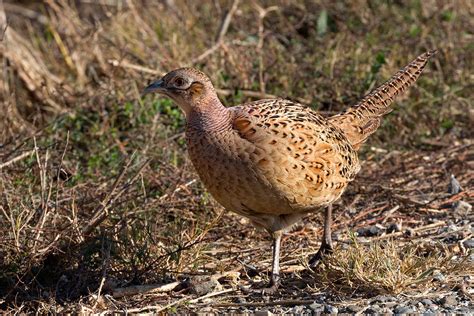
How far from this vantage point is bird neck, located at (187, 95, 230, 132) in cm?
519

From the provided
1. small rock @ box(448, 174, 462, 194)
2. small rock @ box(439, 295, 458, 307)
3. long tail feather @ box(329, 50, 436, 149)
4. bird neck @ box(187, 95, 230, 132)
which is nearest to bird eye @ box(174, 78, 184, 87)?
bird neck @ box(187, 95, 230, 132)

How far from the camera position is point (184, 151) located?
23.9ft

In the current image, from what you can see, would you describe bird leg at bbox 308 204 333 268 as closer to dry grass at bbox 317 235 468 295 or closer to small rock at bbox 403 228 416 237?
dry grass at bbox 317 235 468 295

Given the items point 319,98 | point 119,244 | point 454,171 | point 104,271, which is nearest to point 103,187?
point 119,244

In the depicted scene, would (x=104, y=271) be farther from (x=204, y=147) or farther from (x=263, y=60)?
(x=263, y=60)

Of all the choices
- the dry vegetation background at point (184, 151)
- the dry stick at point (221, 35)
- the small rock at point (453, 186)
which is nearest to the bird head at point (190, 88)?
the dry vegetation background at point (184, 151)

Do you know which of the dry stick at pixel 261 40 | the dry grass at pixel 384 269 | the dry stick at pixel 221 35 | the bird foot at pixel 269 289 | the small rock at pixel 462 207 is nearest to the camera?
the dry grass at pixel 384 269

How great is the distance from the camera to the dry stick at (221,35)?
8.23 meters

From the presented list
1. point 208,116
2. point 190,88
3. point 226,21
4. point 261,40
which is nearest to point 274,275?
point 208,116

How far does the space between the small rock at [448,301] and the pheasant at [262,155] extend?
942 millimetres

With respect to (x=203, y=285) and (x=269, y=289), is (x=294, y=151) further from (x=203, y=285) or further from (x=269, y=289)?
(x=203, y=285)

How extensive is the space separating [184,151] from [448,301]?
9.73 ft

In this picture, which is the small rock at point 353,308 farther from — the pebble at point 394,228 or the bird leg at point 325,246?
the pebble at point 394,228

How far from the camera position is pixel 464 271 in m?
5.29
